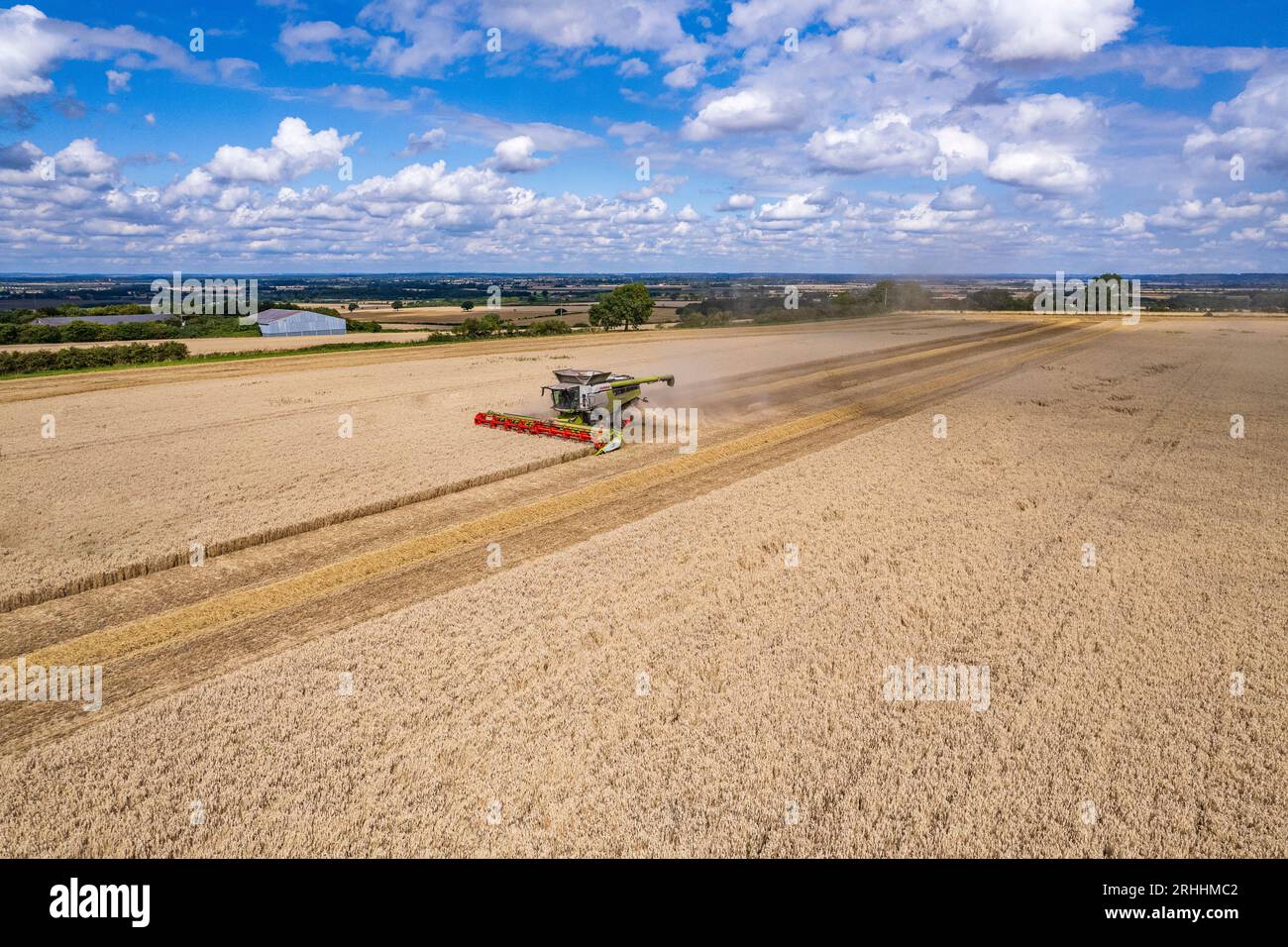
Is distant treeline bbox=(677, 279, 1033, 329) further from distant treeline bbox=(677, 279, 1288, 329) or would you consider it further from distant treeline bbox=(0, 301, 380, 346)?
distant treeline bbox=(0, 301, 380, 346)

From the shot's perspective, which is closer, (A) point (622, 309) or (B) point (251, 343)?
(B) point (251, 343)

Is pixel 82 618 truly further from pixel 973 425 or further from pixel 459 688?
pixel 973 425

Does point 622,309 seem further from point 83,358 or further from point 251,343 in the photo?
point 83,358

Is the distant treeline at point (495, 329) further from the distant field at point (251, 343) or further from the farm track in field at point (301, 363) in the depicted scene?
the distant field at point (251, 343)

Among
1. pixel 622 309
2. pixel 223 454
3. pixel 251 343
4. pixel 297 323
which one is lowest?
pixel 223 454

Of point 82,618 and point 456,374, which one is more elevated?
point 456,374

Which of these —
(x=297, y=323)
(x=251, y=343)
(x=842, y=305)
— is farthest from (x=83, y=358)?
(x=842, y=305)
